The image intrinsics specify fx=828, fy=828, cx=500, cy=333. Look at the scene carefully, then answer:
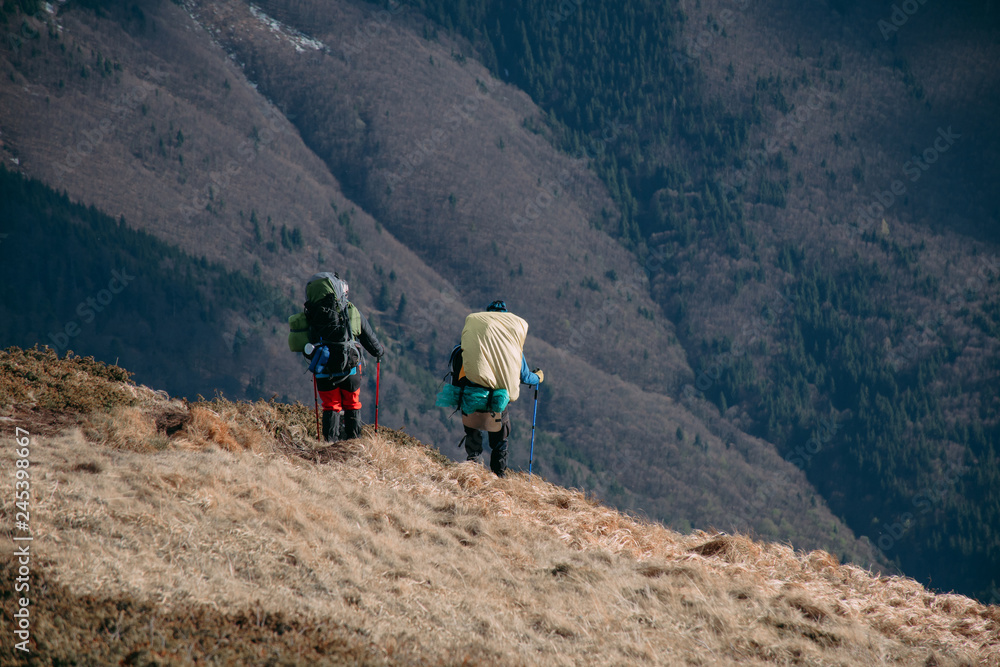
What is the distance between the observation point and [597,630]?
721 cm

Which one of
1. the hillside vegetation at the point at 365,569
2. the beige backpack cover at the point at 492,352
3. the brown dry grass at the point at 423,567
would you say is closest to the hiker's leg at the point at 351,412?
the hillside vegetation at the point at 365,569

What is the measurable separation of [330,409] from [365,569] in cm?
524

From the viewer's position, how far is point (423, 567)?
26.0ft

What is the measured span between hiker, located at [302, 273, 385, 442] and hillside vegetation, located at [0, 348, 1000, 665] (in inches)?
36.9

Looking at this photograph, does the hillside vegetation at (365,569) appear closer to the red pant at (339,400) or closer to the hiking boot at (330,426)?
the hiking boot at (330,426)

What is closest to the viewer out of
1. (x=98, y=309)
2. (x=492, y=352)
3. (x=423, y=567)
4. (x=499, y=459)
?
(x=423, y=567)

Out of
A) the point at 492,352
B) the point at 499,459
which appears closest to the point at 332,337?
the point at 492,352

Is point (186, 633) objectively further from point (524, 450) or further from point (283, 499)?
point (524, 450)

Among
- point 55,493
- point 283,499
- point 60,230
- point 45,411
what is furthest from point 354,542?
point 60,230

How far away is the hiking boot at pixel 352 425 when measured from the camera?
1259 cm

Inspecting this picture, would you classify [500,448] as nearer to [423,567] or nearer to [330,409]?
[330,409]

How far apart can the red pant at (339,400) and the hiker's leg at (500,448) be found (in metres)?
2.17

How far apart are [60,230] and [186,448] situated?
21609 centimetres

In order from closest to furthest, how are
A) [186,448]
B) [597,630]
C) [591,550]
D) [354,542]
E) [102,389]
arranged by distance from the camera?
[597,630]
[354,542]
[591,550]
[186,448]
[102,389]
